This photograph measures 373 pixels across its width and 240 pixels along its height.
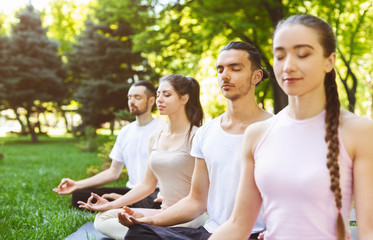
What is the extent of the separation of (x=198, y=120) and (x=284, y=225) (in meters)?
2.49

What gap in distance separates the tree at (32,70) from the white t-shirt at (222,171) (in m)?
23.7

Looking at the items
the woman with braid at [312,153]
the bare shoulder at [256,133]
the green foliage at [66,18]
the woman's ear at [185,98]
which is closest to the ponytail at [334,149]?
the woman with braid at [312,153]

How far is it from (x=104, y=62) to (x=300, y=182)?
70.1 ft

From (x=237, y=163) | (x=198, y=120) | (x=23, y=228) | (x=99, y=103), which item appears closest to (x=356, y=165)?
(x=237, y=163)

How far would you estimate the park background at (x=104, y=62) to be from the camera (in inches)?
311

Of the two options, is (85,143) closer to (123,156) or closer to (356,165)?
(123,156)

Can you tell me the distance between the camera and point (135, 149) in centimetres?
577

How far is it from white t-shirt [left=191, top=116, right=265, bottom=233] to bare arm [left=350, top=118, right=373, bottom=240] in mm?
1205

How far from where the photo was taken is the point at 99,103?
22.0 m

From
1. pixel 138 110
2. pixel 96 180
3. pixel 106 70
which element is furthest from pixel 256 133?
pixel 106 70

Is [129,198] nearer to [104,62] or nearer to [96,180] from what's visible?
[96,180]

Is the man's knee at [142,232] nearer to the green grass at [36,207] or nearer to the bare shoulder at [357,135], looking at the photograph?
the bare shoulder at [357,135]

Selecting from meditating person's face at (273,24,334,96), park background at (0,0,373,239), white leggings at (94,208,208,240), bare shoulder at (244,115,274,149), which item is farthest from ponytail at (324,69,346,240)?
white leggings at (94,208,208,240)

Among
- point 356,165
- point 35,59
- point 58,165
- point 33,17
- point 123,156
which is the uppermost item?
point 33,17
